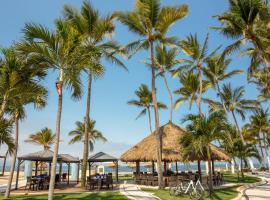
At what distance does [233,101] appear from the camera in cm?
3158

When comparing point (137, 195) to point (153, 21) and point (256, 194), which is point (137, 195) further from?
point (153, 21)

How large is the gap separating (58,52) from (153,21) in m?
9.61

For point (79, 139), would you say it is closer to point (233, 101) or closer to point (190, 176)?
Result: point (233, 101)

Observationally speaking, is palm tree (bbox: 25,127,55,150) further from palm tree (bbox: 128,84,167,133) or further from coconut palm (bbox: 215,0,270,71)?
coconut palm (bbox: 215,0,270,71)

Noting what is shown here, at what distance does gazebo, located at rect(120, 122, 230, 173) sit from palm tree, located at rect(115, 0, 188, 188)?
1.92 metres

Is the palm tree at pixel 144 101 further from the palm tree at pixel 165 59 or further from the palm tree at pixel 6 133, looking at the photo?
the palm tree at pixel 6 133

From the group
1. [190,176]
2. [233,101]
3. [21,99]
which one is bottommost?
[190,176]

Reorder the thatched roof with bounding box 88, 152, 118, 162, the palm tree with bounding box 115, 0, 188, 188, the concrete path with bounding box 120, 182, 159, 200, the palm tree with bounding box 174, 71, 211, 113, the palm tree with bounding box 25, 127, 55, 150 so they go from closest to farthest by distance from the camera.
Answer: the concrete path with bounding box 120, 182, 159, 200, the palm tree with bounding box 115, 0, 188, 188, the thatched roof with bounding box 88, 152, 118, 162, the palm tree with bounding box 174, 71, 211, 113, the palm tree with bounding box 25, 127, 55, 150

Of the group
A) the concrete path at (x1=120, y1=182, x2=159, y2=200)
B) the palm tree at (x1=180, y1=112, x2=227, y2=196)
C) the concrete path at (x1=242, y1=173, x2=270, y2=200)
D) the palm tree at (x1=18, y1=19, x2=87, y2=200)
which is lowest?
the concrete path at (x1=242, y1=173, x2=270, y2=200)

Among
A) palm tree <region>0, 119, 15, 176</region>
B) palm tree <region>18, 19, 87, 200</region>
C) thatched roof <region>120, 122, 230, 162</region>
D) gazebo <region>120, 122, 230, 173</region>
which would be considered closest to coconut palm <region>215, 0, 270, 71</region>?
gazebo <region>120, 122, 230, 173</region>

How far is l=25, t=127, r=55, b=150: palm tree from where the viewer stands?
38.0m

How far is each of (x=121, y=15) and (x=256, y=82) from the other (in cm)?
2130

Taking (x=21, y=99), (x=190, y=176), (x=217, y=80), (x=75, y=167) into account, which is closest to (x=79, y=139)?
(x=75, y=167)

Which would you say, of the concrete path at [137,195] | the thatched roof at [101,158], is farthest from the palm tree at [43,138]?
the concrete path at [137,195]
